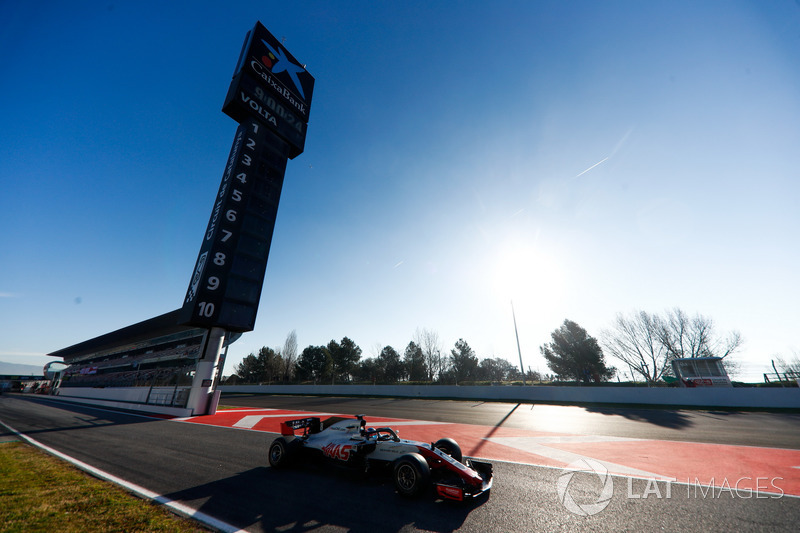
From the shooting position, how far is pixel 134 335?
1649 inches

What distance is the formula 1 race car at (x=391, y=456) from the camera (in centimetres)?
477

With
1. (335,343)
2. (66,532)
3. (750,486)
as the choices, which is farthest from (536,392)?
(335,343)

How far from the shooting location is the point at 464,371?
49625 millimetres

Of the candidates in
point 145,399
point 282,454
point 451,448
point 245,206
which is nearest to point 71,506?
point 282,454

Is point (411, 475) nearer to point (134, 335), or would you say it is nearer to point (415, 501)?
point (415, 501)

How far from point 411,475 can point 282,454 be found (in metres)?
3.37

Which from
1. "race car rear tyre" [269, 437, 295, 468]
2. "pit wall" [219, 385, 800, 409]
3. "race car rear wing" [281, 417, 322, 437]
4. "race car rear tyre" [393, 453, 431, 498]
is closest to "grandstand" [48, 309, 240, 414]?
"race car rear wing" [281, 417, 322, 437]

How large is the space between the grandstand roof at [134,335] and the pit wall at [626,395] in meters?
24.7

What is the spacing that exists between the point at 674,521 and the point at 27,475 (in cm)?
1259

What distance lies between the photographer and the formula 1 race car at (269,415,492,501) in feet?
15.6

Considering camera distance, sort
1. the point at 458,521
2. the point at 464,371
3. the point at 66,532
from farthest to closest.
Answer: the point at 464,371, the point at 458,521, the point at 66,532

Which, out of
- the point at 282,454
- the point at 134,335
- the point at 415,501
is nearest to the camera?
the point at 415,501

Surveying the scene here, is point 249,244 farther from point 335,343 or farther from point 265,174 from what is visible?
point 335,343

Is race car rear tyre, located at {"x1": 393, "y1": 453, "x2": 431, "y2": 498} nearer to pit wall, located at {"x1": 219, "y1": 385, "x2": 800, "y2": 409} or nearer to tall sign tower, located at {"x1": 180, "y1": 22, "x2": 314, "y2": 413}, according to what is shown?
tall sign tower, located at {"x1": 180, "y1": 22, "x2": 314, "y2": 413}
